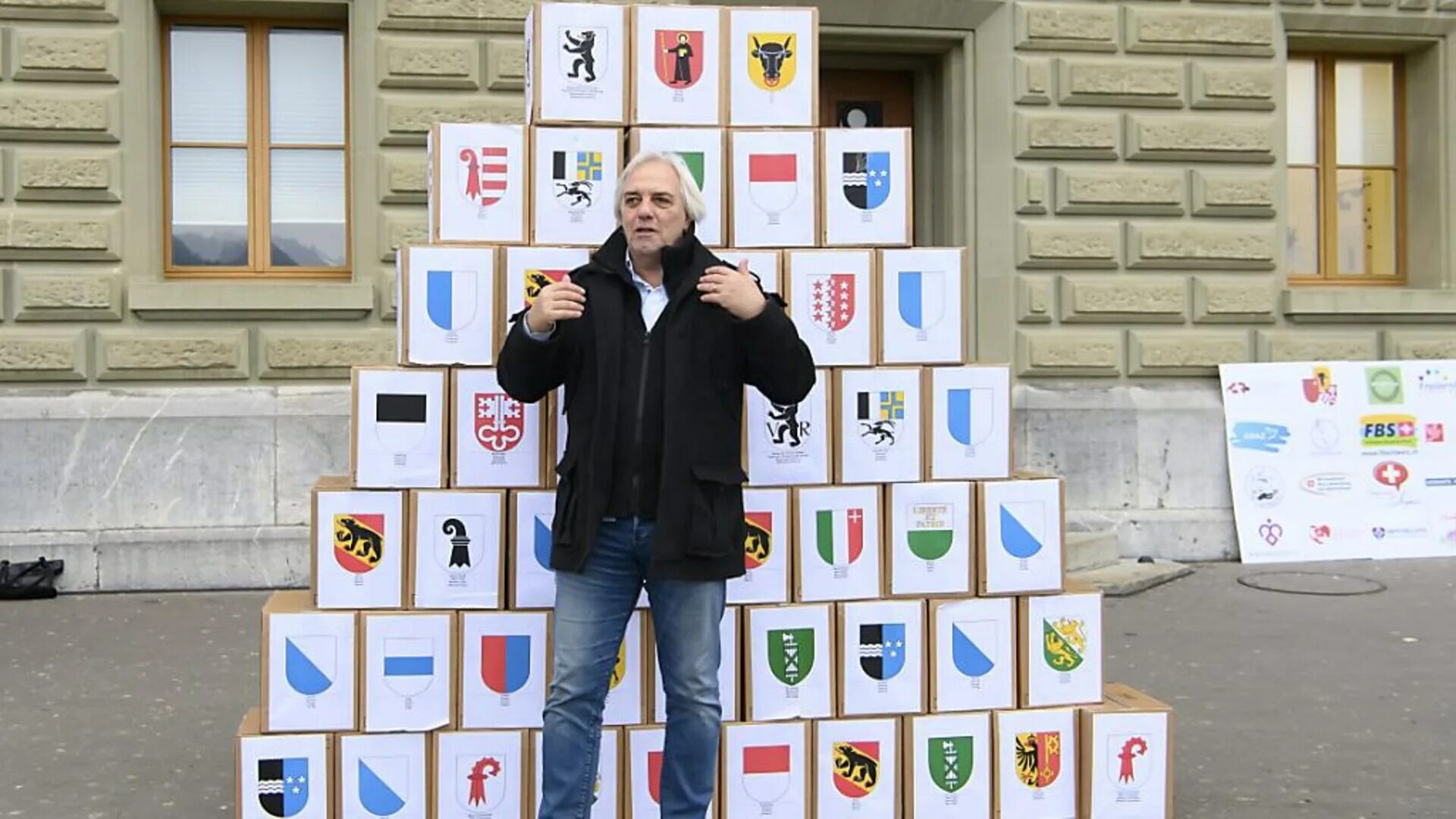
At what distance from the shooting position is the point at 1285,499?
8.84 m

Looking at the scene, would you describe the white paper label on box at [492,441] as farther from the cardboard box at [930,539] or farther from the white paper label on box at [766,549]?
the cardboard box at [930,539]

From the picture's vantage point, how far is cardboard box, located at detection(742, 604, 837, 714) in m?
3.95

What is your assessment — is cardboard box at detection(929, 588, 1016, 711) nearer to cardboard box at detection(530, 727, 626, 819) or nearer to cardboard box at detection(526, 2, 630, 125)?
cardboard box at detection(530, 727, 626, 819)

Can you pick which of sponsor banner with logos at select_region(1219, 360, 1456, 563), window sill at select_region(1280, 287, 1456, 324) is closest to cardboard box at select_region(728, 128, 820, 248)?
sponsor banner with logos at select_region(1219, 360, 1456, 563)

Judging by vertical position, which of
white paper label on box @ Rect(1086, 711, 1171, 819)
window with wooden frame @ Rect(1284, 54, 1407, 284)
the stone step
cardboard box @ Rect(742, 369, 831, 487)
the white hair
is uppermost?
window with wooden frame @ Rect(1284, 54, 1407, 284)

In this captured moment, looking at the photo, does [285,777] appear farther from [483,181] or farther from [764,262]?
[764,262]

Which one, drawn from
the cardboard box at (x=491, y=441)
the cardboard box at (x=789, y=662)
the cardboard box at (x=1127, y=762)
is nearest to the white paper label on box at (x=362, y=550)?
the cardboard box at (x=491, y=441)

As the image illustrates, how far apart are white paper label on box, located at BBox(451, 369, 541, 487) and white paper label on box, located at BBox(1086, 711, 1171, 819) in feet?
5.98

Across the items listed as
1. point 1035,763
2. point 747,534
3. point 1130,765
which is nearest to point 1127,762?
point 1130,765

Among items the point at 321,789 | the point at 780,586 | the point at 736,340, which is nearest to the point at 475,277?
the point at 736,340

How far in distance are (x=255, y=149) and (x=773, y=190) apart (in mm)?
5179

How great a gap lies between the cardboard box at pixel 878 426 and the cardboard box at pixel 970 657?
1.38ft

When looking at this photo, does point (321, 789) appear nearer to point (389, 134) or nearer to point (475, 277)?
point (475, 277)

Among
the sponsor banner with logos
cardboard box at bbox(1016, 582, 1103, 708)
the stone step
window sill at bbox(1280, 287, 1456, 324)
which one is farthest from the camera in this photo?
window sill at bbox(1280, 287, 1456, 324)
